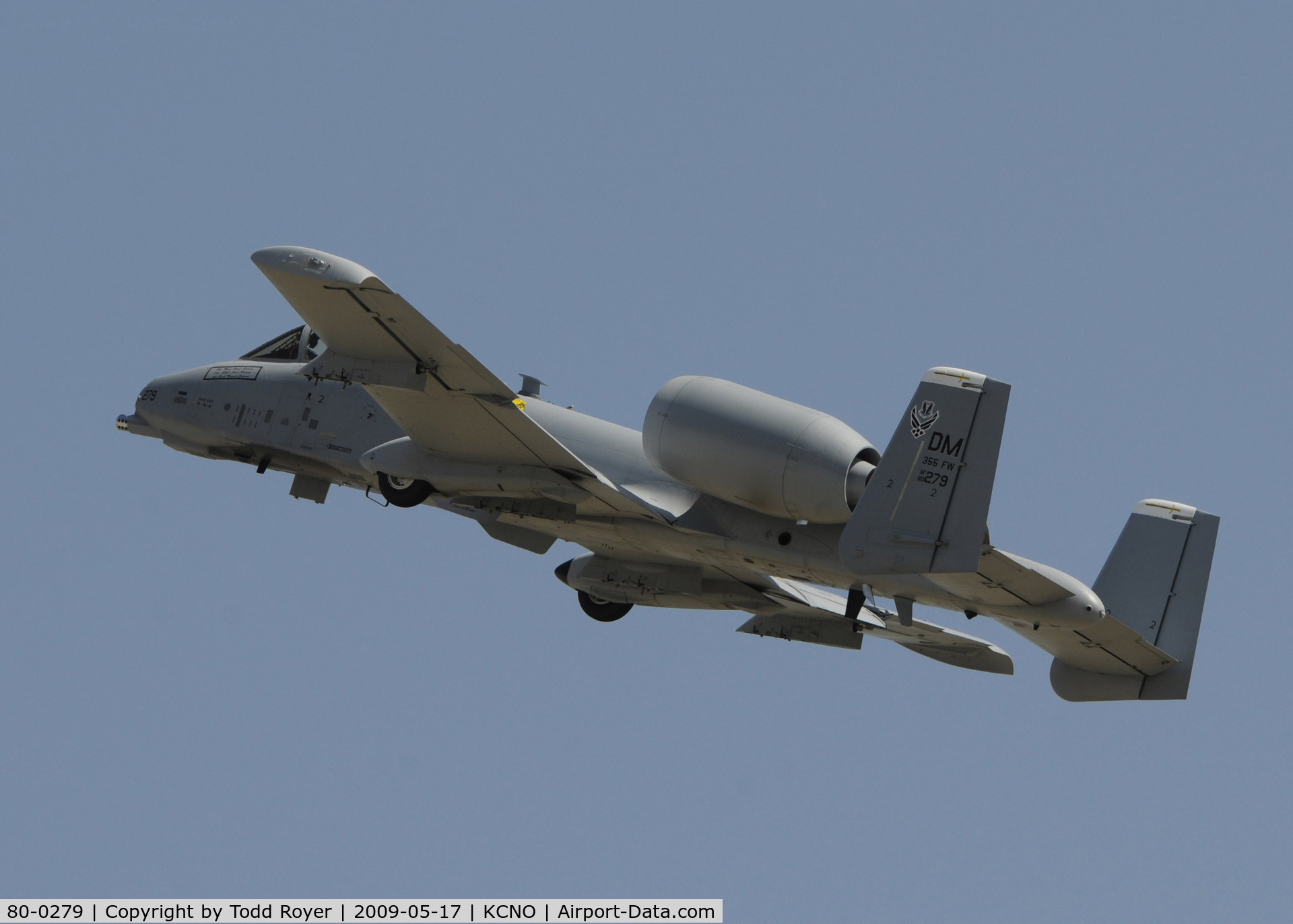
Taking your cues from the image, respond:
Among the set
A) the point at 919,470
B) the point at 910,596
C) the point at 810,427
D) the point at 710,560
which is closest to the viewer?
the point at 919,470

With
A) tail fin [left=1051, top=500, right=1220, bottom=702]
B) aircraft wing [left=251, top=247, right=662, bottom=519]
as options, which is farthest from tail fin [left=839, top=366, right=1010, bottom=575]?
tail fin [left=1051, top=500, right=1220, bottom=702]

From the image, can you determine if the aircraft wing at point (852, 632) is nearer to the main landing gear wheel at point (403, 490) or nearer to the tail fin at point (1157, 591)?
the tail fin at point (1157, 591)

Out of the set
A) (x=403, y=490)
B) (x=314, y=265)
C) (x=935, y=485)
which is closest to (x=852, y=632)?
(x=403, y=490)

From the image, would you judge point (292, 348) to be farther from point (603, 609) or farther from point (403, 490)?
point (603, 609)

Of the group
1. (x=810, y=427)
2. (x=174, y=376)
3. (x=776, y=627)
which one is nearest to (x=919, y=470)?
(x=810, y=427)

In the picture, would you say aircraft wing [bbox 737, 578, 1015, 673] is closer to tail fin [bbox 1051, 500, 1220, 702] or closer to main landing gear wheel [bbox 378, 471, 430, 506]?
tail fin [bbox 1051, 500, 1220, 702]

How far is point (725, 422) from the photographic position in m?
20.3

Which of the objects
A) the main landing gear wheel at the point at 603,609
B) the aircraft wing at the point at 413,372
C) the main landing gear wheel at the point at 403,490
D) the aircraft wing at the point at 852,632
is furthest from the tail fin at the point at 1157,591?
the main landing gear wheel at the point at 403,490

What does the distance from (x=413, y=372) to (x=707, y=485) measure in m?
3.86

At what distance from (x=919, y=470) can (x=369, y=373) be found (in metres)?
6.75

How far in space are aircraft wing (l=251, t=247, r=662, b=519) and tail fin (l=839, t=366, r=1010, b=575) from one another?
446 centimetres

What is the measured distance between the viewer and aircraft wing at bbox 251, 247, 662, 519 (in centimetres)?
1902

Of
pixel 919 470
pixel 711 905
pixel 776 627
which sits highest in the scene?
pixel 919 470

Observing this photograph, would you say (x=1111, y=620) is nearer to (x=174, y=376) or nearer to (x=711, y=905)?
(x=711, y=905)
